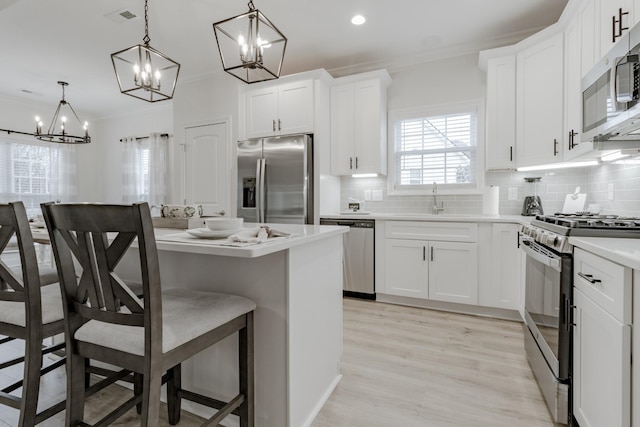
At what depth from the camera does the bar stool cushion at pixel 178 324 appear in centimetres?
102

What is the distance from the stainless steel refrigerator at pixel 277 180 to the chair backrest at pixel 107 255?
2.63 meters

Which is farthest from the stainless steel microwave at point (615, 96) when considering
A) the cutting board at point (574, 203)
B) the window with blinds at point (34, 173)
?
the window with blinds at point (34, 173)

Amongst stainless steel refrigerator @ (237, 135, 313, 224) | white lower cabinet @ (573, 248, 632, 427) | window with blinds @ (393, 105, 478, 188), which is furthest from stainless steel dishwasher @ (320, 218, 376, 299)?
white lower cabinet @ (573, 248, 632, 427)

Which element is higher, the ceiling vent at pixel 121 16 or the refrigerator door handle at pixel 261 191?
the ceiling vent at pixel 121 16

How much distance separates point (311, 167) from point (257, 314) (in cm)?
246

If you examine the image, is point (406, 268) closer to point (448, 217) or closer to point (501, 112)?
point (448, 217)

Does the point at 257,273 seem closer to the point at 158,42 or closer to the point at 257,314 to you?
the point at 257,314

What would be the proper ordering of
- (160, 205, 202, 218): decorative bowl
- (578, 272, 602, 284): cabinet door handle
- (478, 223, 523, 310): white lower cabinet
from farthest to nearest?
(478, 223, 523, 310): white lower cabinet, (160, 205, 202, 218): decorative bowl, (578, 272, 602, 284): cabinet door handle

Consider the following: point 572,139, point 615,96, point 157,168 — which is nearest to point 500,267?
point 572,139

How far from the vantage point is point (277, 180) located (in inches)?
147

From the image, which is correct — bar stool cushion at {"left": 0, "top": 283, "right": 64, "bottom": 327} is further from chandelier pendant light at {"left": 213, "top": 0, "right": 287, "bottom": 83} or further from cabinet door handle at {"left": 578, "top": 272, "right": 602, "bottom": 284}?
cabinet door handle at {"left": 578, "top": 272, "right": 602, "bottom": 284}

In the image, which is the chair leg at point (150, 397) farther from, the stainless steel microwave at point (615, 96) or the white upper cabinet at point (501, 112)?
the white upper cabinet at point (501, 112)

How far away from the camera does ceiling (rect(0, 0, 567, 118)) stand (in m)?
2.89

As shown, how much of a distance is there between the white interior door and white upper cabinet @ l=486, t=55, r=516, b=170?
309cm
